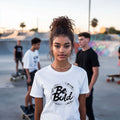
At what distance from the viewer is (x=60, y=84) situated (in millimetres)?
1874

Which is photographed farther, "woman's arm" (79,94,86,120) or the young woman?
"woman's arm" (79,94,86,120)

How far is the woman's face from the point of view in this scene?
74.3 inches

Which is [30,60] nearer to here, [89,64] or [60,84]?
[89,64]

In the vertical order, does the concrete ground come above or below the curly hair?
below

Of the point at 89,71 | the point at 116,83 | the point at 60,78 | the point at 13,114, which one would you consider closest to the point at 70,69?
the point at 60,78

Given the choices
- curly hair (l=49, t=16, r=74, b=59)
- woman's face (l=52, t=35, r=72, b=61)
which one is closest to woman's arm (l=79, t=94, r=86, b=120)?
woman's face (l=52, t=35, r=72, b=61)

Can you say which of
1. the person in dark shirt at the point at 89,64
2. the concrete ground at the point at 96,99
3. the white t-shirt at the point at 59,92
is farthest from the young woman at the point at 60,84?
the concrete ground at the point at 96,99

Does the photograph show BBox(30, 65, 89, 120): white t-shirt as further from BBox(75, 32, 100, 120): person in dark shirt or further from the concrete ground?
the concrete ground

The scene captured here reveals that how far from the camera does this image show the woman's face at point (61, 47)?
1887 mm

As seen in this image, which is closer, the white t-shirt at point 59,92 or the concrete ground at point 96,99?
the white t-shirt at point 59,92

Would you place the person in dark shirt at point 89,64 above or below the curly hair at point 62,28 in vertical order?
below

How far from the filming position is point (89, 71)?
3727 millimetres

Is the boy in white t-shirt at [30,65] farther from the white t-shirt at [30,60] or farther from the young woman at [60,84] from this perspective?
the young woman at [60,84]

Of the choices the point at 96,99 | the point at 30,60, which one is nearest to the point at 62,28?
the point at 30,60
